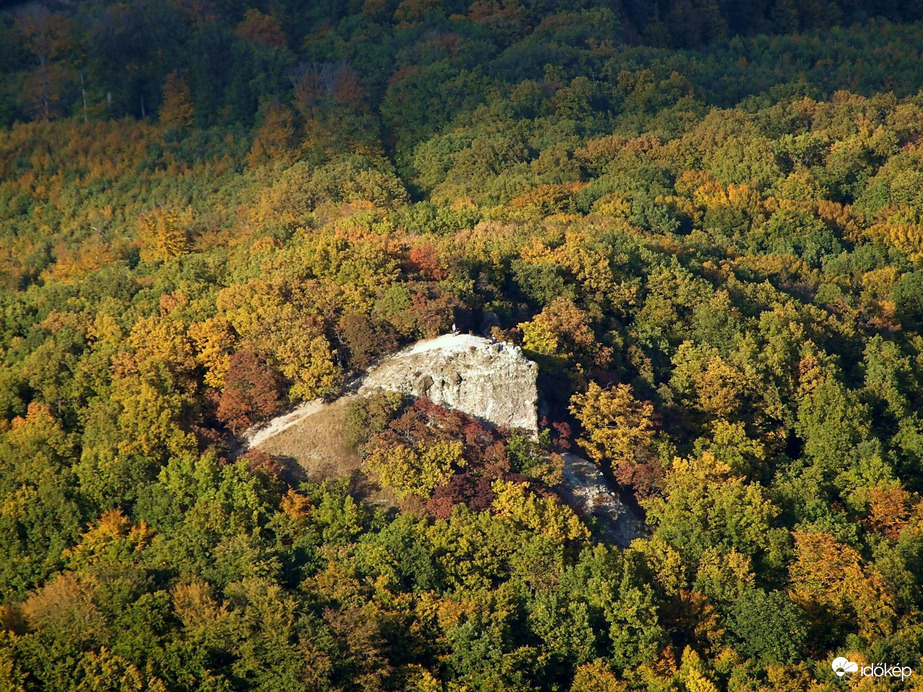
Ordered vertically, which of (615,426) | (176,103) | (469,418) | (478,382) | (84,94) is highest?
(478,382)

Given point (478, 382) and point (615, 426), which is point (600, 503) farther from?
point (478, 382)

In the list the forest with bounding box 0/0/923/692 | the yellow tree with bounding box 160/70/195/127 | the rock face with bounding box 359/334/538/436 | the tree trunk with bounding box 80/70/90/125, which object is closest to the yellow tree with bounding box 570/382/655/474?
the forest with bounding box 0/0/923/692

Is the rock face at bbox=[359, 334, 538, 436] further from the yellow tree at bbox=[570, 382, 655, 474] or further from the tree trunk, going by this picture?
the tree trunk

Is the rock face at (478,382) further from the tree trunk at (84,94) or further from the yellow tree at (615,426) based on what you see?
the tree trunk at (84,94)

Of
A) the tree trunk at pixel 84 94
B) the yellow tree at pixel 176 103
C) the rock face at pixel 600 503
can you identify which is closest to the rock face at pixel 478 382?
the rock face at pixel 600 503

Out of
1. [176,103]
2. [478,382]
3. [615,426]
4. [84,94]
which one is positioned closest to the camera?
[478,382]

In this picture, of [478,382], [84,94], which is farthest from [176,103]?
[478,382]
